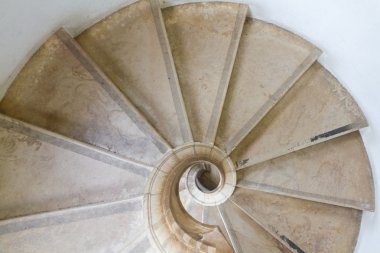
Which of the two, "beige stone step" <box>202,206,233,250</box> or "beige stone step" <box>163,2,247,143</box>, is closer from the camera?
"beige stone step" <box>163,2,247,143</box>

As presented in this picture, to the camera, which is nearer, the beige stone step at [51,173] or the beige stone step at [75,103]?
the beige stone step at [51,173]

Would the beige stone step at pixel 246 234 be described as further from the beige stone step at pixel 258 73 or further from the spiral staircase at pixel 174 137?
the beige stone step at pixel 258 73

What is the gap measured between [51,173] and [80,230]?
0.54m

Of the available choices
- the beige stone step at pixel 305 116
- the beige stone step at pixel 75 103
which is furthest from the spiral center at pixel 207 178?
the beige stone step at pixel 75 103

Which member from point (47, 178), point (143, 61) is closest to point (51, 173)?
point (47, 178)

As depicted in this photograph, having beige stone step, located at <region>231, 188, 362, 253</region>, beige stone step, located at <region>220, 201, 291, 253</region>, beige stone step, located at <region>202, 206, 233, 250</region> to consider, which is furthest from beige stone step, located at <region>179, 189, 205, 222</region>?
beige stone step, located at <region>231, 188, 362, 253</region>

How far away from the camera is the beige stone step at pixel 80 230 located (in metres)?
2.70

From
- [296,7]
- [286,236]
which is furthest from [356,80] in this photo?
[286,236]

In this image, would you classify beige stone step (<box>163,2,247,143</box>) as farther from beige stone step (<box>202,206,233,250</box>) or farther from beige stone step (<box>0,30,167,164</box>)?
beige stone step (<box>202,206,233,250</box>)

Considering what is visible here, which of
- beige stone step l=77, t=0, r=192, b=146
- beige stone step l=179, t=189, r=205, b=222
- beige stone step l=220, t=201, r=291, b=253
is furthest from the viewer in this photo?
beige stone step l=179, t=189, r=205, b=222

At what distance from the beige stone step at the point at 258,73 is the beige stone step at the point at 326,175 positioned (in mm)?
573

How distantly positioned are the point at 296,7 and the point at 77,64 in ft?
6.56

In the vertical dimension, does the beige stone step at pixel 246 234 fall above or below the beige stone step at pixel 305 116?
below

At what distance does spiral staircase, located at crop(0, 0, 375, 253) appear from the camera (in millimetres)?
2785
